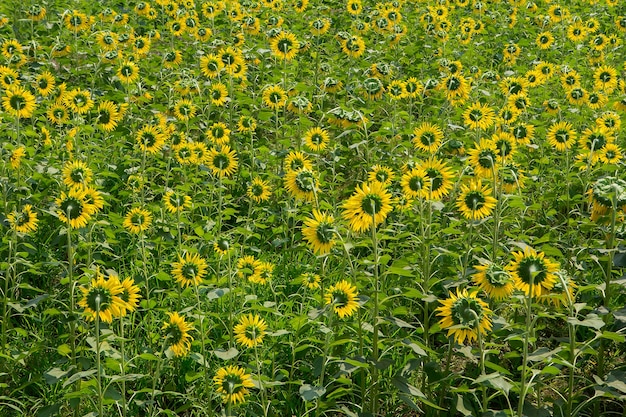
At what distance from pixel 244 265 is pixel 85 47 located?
167 inches

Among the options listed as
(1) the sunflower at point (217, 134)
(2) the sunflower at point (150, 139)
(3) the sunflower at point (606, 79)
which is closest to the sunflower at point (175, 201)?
(2) the sunflower at point (150, 139)

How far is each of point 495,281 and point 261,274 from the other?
1.35 m

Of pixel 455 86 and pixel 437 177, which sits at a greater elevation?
pixel 437 177

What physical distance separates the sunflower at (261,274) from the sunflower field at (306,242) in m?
0.02

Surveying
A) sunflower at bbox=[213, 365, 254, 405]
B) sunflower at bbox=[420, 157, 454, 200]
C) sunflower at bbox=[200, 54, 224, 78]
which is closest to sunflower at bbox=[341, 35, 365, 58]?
sunflower at bbox=[200, 54, 224, 78]

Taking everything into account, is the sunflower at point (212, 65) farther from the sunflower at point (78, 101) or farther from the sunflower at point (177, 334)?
the sunflower at point (177, 334)

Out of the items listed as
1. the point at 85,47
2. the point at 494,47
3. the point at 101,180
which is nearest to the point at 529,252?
the point at 101,180

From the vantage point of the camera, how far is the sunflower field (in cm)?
275

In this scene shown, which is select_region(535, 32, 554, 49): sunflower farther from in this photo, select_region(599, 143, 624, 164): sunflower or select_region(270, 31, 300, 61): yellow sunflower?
select_region(599, 143, 624, 164): sunflower

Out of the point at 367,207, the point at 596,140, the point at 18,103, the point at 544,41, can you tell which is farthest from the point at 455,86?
the point at 544,41

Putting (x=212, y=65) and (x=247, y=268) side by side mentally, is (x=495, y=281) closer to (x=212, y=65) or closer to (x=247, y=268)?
(x=247, y=268)

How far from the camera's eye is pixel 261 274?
11.8 feet

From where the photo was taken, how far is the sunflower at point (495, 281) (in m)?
2.59

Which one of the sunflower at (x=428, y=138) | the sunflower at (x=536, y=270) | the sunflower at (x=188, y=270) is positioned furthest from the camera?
the sunflower at (x=428, y=138)
